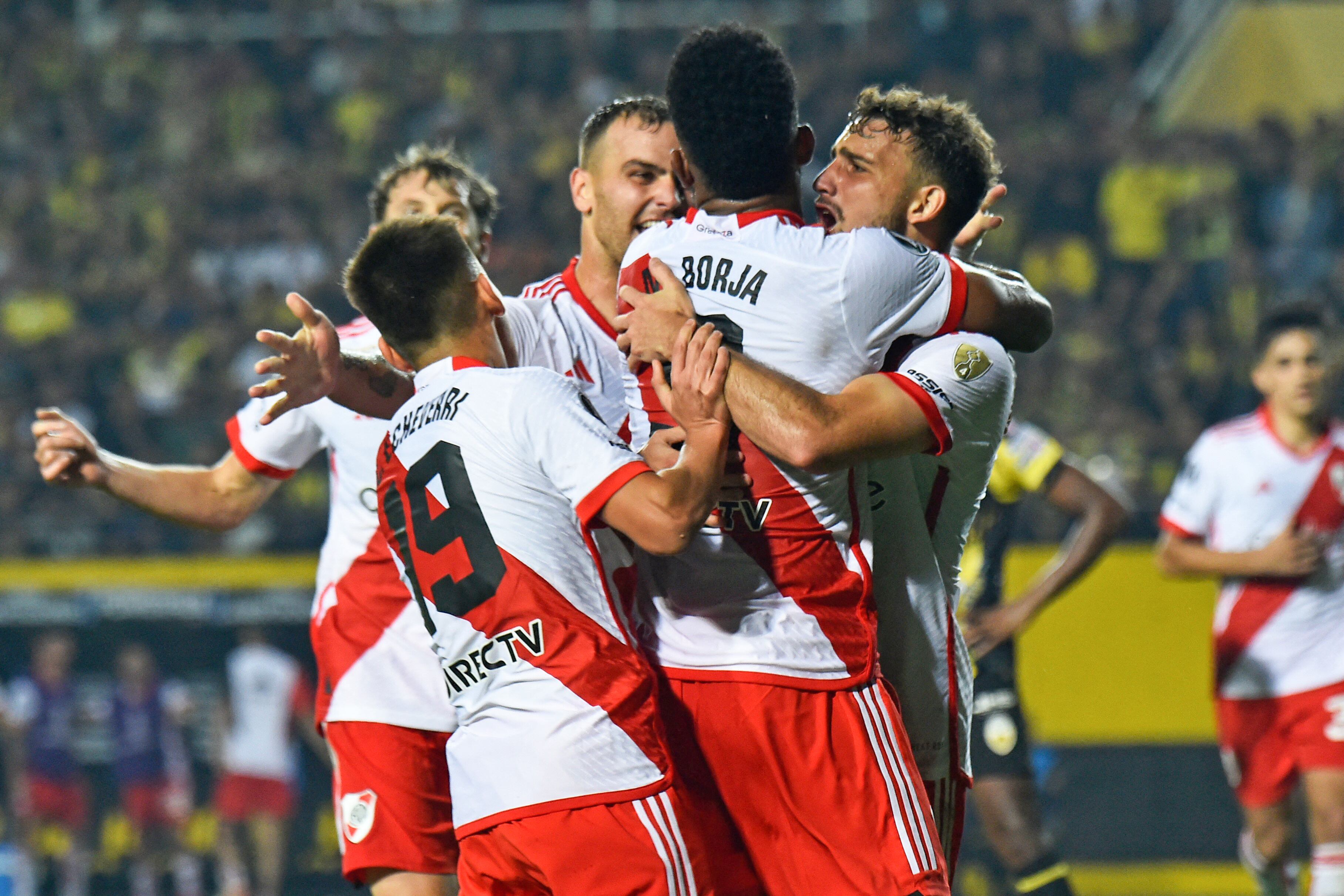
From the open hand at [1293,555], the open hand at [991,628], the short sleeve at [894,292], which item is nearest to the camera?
the short sleeve at [894,292]

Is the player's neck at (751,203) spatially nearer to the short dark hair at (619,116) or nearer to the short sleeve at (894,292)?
the short sleeve at (894,292)

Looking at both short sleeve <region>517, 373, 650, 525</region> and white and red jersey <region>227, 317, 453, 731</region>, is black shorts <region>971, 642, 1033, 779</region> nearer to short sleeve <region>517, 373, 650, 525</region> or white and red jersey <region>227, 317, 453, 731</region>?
white and red jersey <region>227, 317, 453, 731</region>

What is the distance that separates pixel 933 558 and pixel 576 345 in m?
1.21

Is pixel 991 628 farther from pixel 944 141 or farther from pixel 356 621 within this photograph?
pixel 944 141

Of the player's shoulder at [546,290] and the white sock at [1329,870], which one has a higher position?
the player's shoulder at [546,290]

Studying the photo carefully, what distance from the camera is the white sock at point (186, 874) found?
1055 cm

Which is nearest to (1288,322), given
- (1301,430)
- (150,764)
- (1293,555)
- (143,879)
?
(1301,430)

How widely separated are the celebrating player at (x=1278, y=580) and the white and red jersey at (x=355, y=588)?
4446mm

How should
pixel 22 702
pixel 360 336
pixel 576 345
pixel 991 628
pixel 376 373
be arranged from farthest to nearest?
pixel 22 702
pixel 991 628
pixel 360 336
pixel 576 345
pixel 376 373

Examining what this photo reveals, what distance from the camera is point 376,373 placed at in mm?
3896

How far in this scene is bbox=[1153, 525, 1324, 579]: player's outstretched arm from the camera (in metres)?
7.12

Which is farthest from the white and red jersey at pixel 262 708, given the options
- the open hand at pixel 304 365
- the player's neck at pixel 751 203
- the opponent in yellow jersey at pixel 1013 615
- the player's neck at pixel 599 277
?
the player's neck at pixel 751 203

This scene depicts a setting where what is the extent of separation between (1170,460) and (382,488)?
9445mm

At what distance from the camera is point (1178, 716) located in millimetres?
9492
